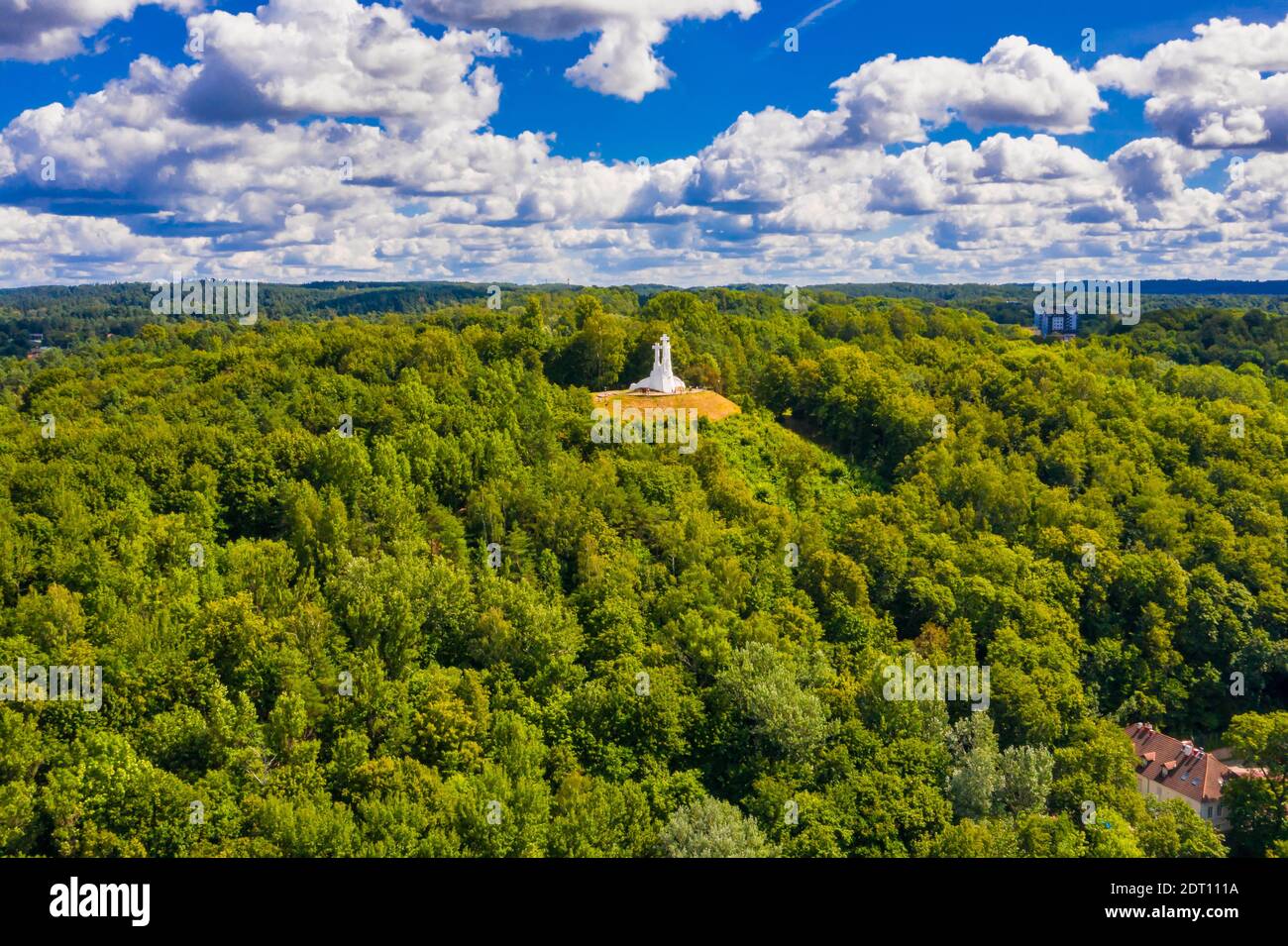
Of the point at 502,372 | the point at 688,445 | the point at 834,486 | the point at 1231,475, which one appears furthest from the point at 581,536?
the point at 1231,475

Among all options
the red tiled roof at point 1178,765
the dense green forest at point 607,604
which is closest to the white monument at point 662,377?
the dense green forest at point 607,604

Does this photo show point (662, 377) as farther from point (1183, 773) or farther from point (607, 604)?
point (1183, 773)

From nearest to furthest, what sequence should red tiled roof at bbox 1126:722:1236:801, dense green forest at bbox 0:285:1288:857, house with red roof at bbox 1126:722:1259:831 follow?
dense green forest at bbox 0:285:1288:857 → house with red roof at bbox 1126:722:1259:831 → red tiled roof at bbox 1126:722:1236:801

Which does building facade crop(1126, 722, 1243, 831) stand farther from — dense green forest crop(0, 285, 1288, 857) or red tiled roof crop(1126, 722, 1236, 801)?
dense green forest crop(0, 285, 1288, 857)

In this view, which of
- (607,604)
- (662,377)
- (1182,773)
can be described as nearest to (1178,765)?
(1182,773)

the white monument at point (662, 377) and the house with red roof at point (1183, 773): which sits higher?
the white monument at point (662, 377)

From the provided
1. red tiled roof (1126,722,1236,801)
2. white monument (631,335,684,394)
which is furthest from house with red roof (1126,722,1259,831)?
white monument (631,335,684,394)

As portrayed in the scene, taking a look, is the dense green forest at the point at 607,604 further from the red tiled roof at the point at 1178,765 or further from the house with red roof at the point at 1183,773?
the house with red roof at the point at 1183,773
